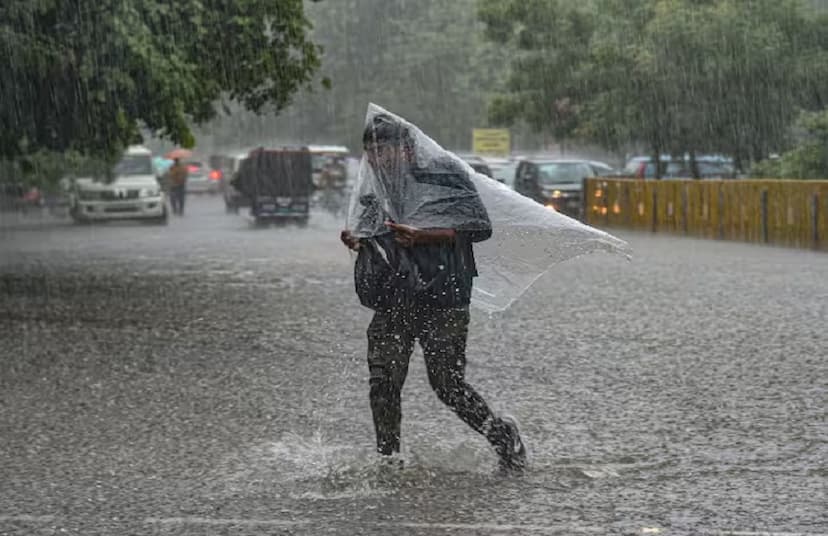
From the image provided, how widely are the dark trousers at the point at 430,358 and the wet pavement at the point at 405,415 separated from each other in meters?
0.28

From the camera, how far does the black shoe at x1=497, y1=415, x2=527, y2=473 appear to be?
7.26 meters

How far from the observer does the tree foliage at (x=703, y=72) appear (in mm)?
38906

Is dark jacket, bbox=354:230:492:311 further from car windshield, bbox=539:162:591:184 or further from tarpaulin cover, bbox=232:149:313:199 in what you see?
tarpaulin cover, bbox=232:149:313:199

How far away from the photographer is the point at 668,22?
3925 centimetres

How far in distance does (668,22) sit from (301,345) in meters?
28.3

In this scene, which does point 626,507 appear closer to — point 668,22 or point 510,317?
point 510,317

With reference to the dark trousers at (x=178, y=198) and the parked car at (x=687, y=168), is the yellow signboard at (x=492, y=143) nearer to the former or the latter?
the dark trousers at (x=178, y=198)

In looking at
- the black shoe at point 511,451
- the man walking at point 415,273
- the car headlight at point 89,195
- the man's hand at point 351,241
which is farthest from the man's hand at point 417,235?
the car headlight at point 89,195

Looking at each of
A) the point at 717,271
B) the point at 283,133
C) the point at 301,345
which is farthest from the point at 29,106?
the point at 283,133

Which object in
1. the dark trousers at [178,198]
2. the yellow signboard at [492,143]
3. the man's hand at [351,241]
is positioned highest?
the man's hand at [351,241]

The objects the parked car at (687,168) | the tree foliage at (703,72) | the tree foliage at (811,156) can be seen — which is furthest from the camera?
the parked car at (687,168)

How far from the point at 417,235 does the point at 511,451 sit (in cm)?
107

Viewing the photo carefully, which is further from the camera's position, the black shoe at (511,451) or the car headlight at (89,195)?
the car headlight at (89,195)

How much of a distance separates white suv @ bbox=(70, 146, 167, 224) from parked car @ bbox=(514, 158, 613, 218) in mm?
8582
